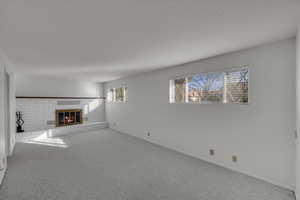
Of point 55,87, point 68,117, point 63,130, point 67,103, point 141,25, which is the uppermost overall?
point 141,25

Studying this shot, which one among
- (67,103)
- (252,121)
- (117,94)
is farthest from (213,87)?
(67,103)

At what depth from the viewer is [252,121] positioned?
244cm

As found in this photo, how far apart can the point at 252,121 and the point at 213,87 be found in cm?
94

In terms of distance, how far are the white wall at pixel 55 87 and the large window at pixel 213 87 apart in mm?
4412

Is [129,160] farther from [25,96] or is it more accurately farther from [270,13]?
[25,96]

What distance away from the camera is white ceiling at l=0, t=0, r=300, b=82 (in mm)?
1292

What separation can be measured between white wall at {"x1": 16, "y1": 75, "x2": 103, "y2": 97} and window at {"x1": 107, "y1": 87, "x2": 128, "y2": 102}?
0.56 metres

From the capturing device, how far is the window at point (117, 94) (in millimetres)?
5941

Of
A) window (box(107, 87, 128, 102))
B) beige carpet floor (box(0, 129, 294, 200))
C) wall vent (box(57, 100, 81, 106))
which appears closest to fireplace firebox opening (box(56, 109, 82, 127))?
wall vent (box(57, 100, 81, 106))

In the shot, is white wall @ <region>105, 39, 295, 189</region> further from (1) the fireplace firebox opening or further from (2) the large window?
(1) the fireplace firebox opening

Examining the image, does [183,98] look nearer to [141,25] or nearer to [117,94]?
[141,25]

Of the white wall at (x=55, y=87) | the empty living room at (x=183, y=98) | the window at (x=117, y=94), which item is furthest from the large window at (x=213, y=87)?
the white wall at (x=55, y=87)

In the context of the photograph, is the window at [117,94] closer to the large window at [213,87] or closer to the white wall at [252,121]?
the white wall at [252,121]

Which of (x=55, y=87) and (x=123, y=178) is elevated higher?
(x=55, y=87)
